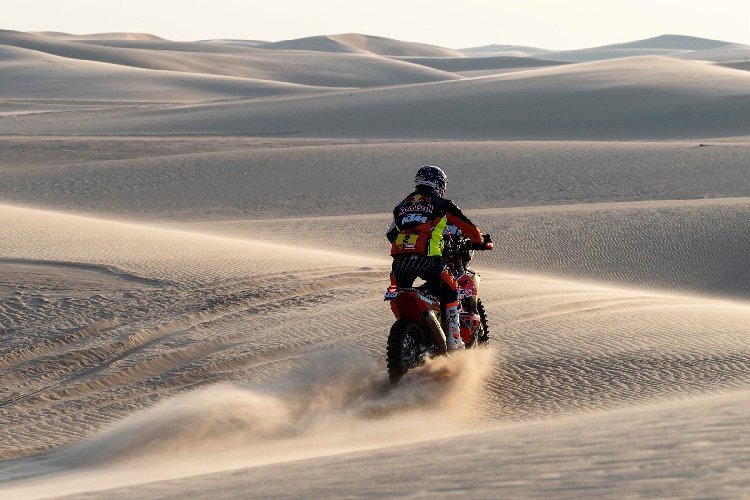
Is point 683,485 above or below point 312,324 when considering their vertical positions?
above

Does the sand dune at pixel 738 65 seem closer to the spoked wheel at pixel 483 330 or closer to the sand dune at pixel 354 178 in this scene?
the sand dune at pixel 354 178

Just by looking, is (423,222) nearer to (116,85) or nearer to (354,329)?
(354,329)

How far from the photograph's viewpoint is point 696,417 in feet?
17.8

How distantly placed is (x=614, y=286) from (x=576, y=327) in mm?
4081

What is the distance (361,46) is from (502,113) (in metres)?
106

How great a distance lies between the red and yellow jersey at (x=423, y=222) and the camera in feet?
25.2

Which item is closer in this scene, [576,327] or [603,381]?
[603,381]

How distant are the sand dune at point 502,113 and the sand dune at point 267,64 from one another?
106ft

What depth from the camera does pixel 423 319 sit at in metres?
7.67

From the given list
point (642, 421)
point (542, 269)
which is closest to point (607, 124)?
point (542, 269)

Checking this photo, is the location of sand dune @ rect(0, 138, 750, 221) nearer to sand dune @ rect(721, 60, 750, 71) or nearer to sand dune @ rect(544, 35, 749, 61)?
sand dune @ rect(721, 60, 750, 71)

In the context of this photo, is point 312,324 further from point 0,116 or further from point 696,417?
point 0,116

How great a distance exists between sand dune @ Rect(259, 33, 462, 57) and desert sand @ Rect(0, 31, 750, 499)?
110 meters

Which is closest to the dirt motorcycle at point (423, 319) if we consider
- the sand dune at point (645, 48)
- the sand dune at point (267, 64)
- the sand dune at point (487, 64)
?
the sand dune at point (267, 64)
